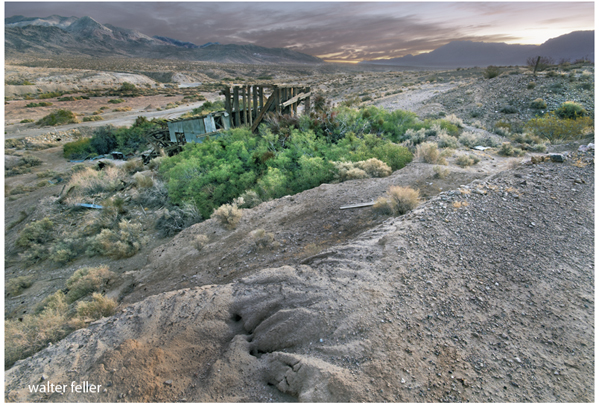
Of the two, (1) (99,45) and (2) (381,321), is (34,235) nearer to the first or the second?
(2) (381,321)

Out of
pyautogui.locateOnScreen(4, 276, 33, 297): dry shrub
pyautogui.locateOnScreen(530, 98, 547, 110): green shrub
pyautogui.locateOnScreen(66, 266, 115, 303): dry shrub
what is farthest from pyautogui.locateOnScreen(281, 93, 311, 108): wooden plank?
pyautogui.locateOnScreen(530, 98, 547, 110): green shrub

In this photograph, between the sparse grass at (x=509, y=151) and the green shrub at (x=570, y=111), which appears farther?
the green shrub at (x=570, y=111)

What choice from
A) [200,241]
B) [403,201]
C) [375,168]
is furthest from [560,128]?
[200,241]

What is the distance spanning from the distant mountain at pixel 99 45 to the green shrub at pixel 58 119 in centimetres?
10653

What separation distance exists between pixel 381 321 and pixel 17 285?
8.79m

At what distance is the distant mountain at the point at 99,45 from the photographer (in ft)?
360

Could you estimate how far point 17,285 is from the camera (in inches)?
273

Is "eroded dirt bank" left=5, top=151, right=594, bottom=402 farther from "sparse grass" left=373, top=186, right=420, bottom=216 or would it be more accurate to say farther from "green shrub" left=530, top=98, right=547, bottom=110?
"green shrub" left=530, top=98, right=547, bottom=110

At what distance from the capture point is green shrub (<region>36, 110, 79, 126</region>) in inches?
932

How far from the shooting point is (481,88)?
20938mm

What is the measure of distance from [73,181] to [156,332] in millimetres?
11685

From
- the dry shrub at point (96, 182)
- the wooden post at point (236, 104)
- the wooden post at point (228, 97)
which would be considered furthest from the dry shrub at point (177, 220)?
the wooden post at point (228, 97)

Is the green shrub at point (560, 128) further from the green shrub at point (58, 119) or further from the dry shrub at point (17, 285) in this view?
the green shrub at point (58, 119)

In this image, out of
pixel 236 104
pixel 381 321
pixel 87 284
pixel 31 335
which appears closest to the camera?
pixel 381 321
